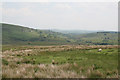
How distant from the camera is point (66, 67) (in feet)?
36.6

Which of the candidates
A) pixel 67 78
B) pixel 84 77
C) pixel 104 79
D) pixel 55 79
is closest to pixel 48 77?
pixel 55 79

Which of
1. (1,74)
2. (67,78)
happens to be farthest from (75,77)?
(1,74)

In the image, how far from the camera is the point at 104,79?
8.33 meters

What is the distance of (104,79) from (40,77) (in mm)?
3688

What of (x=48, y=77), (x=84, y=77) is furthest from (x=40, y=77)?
(x=84, y=77)

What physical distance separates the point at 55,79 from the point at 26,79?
5.55ft

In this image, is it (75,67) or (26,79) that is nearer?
(26,79)

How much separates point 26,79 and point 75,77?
111 inches

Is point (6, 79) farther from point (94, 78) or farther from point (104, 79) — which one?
point (104, 79)

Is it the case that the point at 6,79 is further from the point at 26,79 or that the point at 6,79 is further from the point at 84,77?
the point at 84,77

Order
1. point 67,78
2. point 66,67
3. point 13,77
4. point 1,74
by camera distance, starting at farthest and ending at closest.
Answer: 1. point 66,67
2. point 1,74
3. point 13,77
4. point 67,78

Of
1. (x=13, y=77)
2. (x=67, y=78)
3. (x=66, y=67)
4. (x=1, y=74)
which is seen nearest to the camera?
(x=67, y=78)

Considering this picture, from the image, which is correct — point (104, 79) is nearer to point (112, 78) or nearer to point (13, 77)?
point (112, 78)

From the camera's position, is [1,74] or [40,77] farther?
[1,74]
